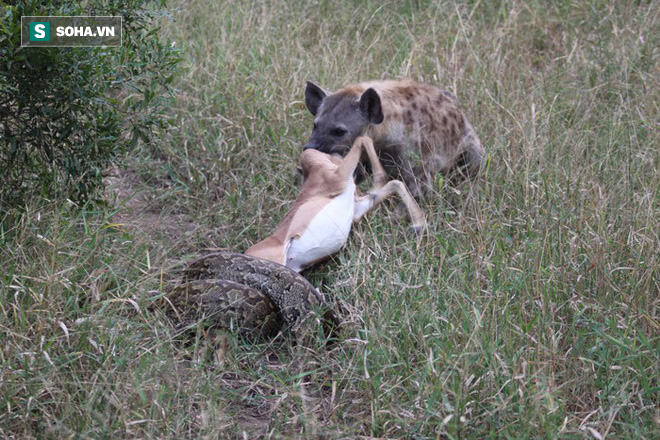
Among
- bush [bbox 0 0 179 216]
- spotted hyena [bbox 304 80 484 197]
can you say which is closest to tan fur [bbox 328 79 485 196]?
spotted hyena [bbox 304 80 484 197]

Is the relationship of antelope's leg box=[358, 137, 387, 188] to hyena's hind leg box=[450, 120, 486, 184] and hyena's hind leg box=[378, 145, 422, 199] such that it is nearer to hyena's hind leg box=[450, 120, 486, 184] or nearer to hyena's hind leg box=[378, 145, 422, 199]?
hyena's hind leg box=[378, 145, 422, 199]

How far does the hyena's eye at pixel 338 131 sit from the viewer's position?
572cm

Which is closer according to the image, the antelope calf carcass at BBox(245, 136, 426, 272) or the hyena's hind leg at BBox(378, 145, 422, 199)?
the antelope calf carcass at BBox(245, 136, 426, 272)

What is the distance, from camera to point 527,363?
3592mm

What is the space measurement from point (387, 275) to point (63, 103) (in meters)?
1.96

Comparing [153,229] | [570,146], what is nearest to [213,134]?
[153,229]

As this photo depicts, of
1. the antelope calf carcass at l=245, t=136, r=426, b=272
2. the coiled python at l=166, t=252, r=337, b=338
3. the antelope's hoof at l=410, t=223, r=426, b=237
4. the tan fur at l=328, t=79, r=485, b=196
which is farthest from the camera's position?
the tan fur at l=328, t=79, r=485, b=196

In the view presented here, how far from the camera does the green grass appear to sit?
11.6 feet

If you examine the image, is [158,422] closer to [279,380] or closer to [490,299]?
[279,380]

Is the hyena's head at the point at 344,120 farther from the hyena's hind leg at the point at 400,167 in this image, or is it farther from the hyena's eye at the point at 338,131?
the hyena's hind leg at the point at 400,167

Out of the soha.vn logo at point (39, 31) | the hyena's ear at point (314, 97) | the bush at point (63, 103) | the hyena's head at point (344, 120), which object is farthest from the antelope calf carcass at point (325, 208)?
the soha.vn logo at point (39, 31)

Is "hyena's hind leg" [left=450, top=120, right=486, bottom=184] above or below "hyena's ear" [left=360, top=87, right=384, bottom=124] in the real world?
below

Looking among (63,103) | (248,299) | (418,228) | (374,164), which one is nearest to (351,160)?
(374,164)

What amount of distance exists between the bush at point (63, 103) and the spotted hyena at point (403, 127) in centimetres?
112
